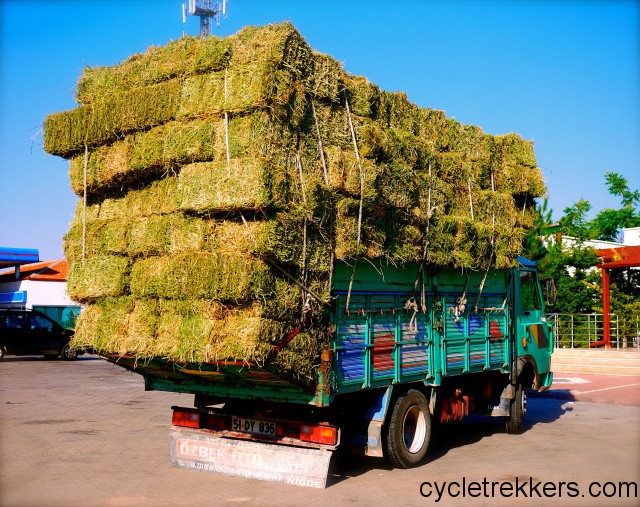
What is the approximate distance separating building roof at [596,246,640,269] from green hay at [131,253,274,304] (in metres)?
22.1

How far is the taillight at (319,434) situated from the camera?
796cm

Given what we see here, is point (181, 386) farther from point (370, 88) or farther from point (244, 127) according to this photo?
point (370, 88)

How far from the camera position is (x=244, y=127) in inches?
292

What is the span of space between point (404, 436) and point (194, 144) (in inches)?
180

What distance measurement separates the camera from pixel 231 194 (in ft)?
23.4

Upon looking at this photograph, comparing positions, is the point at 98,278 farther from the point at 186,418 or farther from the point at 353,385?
the point at 353,385

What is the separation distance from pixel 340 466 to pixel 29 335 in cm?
2025

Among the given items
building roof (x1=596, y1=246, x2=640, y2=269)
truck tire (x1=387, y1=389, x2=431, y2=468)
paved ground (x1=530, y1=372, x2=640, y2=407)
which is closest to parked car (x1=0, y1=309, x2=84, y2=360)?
paved ground (x1=530, y1=372, x2=640, y2=407)

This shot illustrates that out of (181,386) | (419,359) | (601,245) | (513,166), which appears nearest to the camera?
(181,386)

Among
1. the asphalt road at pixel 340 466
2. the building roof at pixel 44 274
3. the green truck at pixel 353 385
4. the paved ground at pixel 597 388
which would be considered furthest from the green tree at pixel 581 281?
the building roof at pixel 44 274

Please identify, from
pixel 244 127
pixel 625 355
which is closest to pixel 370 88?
pixel 244 127

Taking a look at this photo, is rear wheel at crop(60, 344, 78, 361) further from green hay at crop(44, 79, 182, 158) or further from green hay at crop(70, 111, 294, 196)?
green hay at crop(70, 111, 294, 196)

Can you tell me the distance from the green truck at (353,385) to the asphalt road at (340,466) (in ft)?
1.16

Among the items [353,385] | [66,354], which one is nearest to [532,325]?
[353,385]
